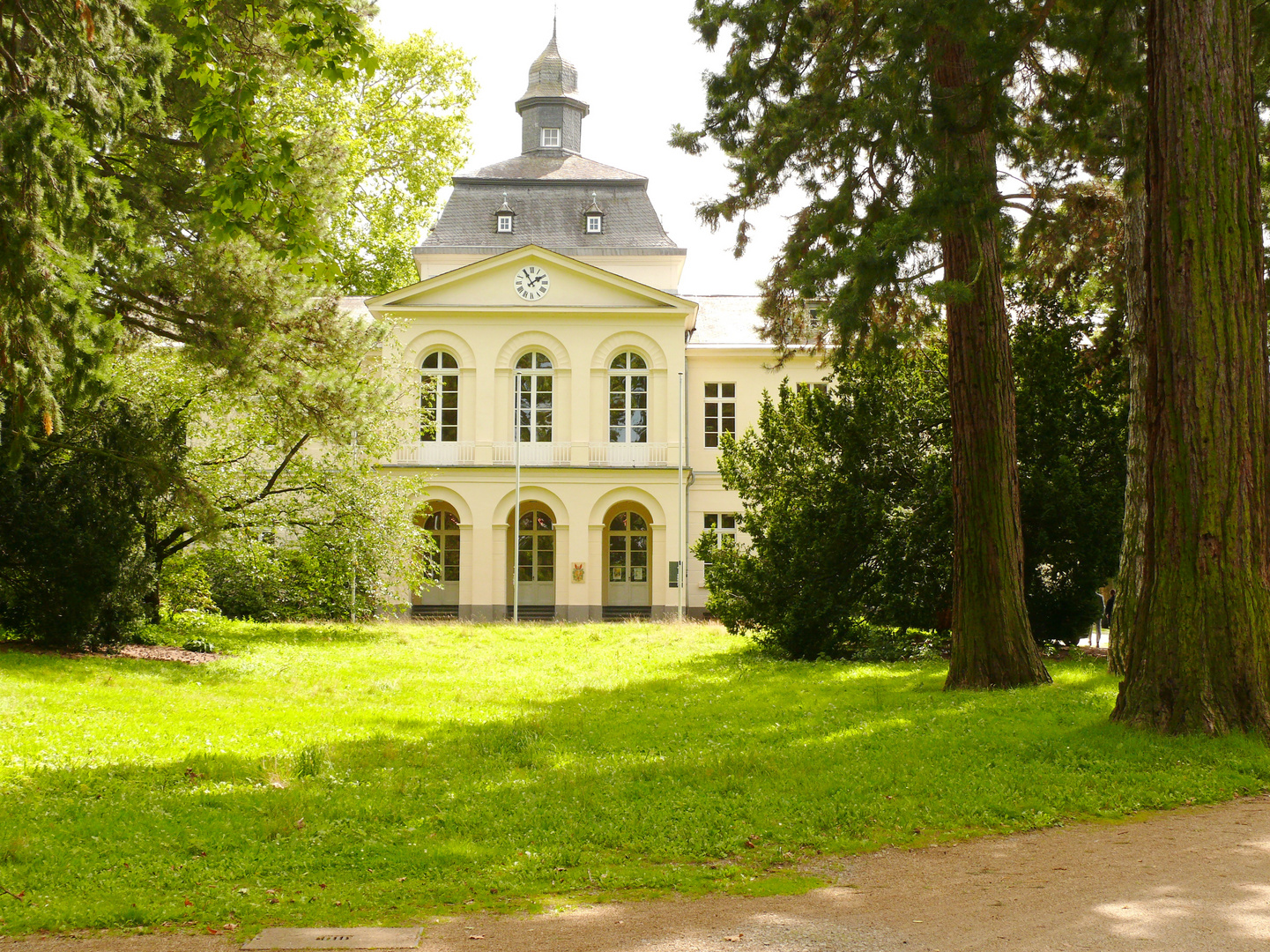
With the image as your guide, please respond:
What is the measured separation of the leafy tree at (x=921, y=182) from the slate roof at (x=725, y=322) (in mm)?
21893

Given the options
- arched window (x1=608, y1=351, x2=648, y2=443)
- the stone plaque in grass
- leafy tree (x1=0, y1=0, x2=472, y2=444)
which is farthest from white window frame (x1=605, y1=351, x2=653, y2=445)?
the stone plaque in grass

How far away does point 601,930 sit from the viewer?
4.59 metres

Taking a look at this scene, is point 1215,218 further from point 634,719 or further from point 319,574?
point 319,574

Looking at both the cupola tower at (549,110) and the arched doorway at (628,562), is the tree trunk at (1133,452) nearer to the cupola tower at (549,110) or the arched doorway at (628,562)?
the arched doorway at (628,562)

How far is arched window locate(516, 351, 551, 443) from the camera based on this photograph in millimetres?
31938

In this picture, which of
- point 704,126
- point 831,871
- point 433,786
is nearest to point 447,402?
point 704,126

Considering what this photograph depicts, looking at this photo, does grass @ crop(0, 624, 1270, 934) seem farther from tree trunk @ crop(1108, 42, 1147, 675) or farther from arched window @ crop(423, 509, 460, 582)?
arched window @ crop(423, 509, 460, 582)

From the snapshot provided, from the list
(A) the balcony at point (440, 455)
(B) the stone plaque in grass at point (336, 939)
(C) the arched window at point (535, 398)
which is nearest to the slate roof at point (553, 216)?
(C) the arched window at point (535, 398)

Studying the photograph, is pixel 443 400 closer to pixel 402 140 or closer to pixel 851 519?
pixel 402 140

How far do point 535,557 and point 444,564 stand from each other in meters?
2.73

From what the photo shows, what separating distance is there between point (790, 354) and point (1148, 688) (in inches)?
316

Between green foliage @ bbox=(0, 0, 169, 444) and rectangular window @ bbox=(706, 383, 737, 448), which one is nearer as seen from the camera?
green foliage @ bbox=(0, 0, 169, 444)

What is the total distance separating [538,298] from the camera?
103ft

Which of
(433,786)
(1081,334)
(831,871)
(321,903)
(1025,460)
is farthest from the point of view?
(1081,334)
